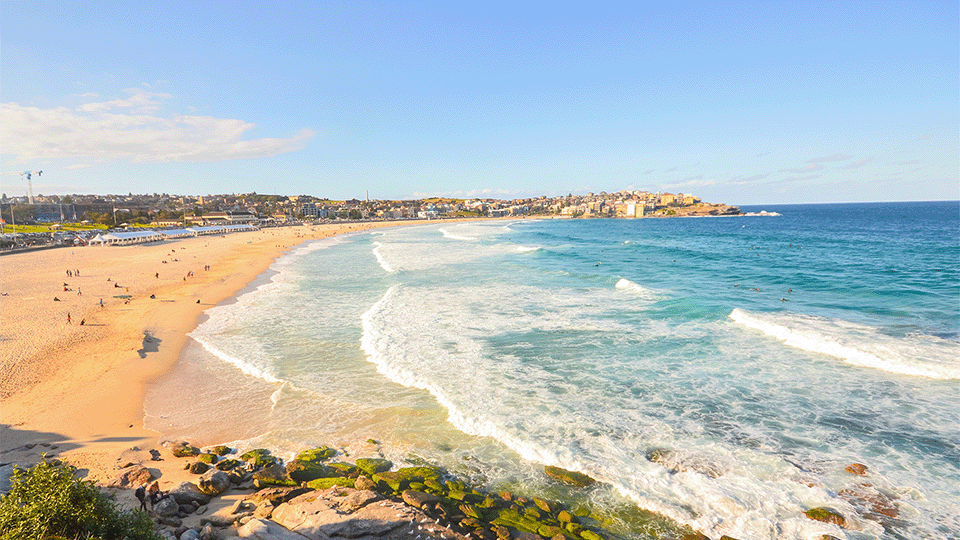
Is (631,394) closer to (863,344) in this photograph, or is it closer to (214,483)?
(863,344)

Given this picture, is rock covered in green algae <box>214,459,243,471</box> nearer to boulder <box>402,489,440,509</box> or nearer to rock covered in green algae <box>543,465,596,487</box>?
boulder <box>402,489,440,509</box>

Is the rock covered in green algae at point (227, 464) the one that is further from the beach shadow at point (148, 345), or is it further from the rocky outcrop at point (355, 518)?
Answer: the beach shadow at point (148, 345)

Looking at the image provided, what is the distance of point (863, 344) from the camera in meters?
15.9

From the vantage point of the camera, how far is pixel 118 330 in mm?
19016

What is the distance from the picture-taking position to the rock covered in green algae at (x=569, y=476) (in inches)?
341

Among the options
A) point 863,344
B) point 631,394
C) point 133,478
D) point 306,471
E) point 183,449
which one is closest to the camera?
point 133,478

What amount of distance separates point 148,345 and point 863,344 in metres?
26.1

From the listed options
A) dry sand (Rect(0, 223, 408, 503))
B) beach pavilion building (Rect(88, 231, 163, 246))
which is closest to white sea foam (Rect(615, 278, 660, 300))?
dry sand (Rect(0, 223, 408, 503))

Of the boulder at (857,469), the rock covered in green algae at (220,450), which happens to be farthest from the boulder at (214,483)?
the boulder at (857,469)

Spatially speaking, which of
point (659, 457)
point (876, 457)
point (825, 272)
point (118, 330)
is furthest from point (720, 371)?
point (825, 272)

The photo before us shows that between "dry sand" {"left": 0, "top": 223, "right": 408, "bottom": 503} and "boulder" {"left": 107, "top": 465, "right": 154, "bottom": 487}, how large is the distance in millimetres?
262

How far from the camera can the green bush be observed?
4.82 metres

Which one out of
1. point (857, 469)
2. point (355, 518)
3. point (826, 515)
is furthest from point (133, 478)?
point (857, 469)

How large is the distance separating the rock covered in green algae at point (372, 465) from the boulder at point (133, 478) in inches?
148
